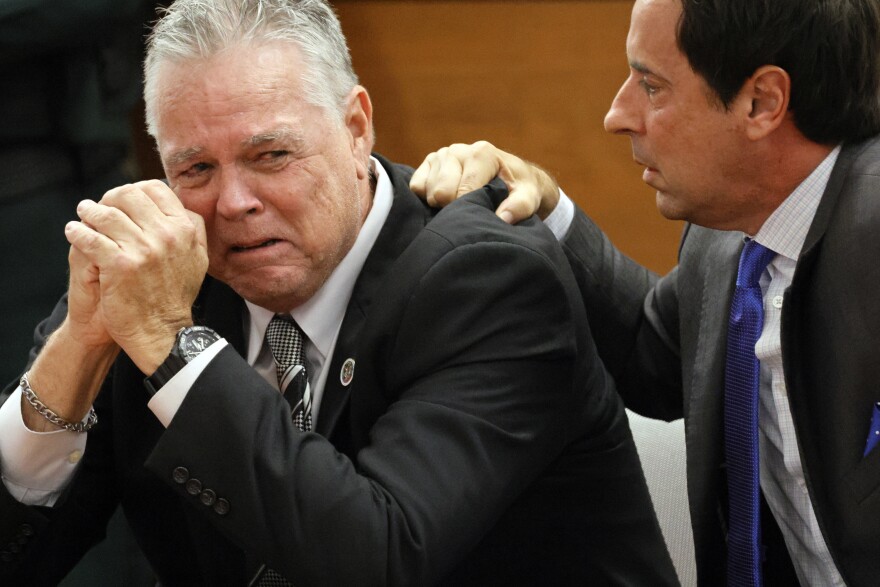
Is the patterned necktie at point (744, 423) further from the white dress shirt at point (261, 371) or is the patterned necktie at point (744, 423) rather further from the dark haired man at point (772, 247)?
the white dress shirt at point (261, 371)

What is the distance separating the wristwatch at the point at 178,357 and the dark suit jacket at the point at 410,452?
4 centimetres

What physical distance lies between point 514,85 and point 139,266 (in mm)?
1933

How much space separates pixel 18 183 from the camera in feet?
7.44

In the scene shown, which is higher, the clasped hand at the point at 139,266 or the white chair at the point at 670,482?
the clasped hand at the point at 139,266

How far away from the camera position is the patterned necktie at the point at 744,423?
1.70 metres

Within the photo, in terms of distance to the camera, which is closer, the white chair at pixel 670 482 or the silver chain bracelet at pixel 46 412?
the silver chain bracelet at pixel 46 412

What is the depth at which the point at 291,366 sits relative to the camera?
1.65 m

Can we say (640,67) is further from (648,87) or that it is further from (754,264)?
(754,264)

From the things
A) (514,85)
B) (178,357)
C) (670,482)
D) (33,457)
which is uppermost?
(178,357)

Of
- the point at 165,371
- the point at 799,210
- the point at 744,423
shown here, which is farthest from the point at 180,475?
the point at 799,210

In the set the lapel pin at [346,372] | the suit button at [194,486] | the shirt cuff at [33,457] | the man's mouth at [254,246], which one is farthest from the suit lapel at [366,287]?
the shirt cuff at [33,457]

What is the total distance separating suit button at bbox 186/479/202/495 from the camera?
4.55 feet

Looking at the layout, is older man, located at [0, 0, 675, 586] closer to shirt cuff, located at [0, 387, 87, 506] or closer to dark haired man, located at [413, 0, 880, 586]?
shirt cuff, located at [0, 387, 87, 506]

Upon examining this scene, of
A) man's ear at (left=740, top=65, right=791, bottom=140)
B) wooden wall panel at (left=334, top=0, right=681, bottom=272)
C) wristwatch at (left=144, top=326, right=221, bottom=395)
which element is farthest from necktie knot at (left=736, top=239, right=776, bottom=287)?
wooden wall panel at (left=334, top=0, right=681, bottom=272)
